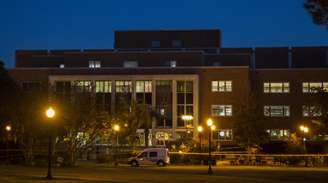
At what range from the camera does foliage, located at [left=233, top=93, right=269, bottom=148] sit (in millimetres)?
68250

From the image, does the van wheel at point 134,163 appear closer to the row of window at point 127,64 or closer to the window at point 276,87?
the row of window at point 127,64

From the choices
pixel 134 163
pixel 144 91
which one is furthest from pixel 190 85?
pixel 134 163

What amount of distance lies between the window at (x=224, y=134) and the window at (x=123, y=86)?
14434mm

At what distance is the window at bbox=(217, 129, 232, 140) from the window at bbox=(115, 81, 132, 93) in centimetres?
1443

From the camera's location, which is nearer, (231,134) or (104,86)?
(231,134)

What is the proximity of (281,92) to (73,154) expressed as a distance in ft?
169

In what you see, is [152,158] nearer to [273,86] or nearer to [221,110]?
[221,110]

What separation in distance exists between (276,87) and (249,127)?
30.9m

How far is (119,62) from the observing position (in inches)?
4080

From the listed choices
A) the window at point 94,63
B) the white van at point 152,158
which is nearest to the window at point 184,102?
the window at point 94,63

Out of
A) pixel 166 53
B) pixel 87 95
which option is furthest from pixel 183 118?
pixel 87 95

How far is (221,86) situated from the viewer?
317 ft

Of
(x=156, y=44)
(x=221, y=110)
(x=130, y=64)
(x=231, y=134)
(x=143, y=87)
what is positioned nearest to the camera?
(x=231, y=134)

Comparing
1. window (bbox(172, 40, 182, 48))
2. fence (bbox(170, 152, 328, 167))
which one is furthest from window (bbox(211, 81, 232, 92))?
fence (bbox(170, 152, 328, 167))
